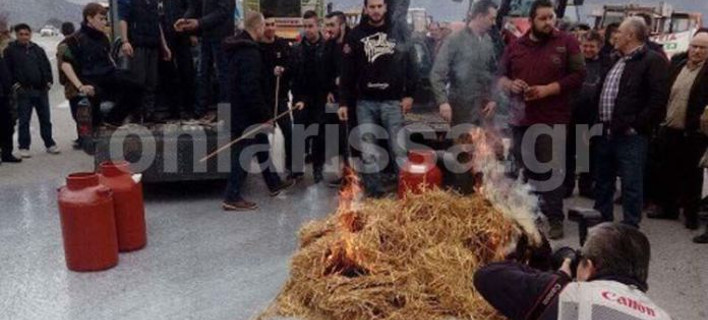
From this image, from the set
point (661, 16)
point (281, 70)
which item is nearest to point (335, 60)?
point (281, 70)

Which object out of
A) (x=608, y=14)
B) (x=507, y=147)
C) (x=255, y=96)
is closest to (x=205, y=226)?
(x=255, y=96)

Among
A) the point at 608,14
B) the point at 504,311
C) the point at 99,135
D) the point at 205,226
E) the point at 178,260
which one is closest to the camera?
the point at 504,311

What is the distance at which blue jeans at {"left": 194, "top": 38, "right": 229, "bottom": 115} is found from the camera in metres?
6.88

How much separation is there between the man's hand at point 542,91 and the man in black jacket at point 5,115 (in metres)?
6.25

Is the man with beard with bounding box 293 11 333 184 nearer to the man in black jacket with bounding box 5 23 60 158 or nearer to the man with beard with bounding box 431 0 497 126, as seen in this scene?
the man with beard with bounding box 431 0 497 126

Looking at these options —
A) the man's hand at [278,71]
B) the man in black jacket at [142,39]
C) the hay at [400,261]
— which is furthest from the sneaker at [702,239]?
the man in black jacket at [142,39]

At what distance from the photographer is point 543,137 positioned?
5.12 meters

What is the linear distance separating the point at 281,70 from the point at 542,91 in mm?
2993

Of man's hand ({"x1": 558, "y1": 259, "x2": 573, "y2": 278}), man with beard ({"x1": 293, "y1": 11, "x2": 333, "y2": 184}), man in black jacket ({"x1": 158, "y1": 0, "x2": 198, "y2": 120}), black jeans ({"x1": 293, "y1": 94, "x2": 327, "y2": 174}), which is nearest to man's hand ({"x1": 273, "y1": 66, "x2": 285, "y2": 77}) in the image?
man with beard ({"x1": 293, "y1": 11, "x2": 333, "y2": 184})

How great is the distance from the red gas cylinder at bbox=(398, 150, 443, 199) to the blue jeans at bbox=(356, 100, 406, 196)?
26.2 inches

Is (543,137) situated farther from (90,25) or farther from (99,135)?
(90,25)

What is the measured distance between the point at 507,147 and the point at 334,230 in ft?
8.06

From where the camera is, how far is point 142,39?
678 centimetres

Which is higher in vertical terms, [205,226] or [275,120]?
[275,120]
